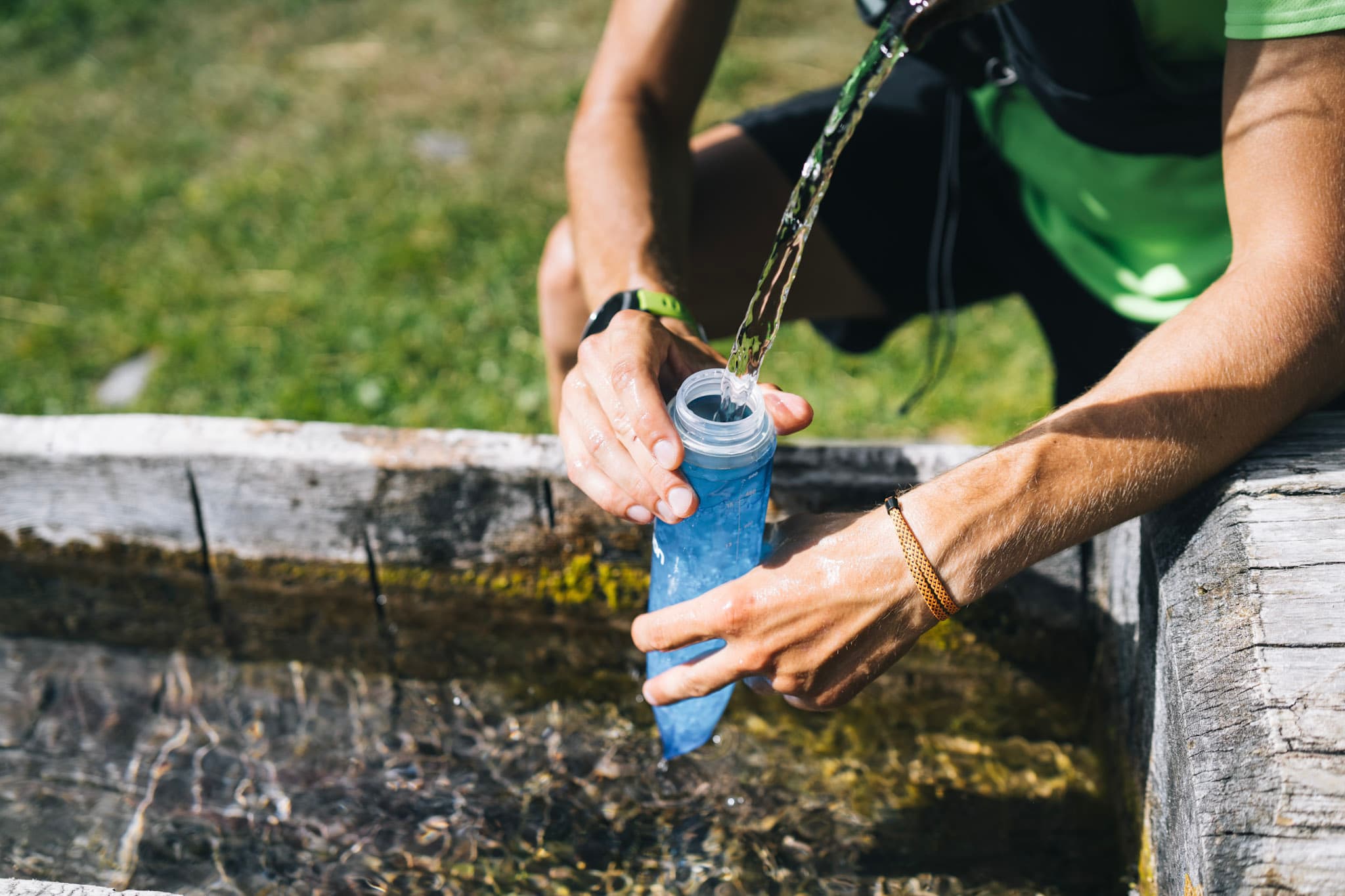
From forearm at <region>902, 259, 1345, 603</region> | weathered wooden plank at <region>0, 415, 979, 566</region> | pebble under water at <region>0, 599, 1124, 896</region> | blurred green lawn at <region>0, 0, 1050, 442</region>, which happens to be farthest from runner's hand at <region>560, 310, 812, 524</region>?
blurred green lawn at <region>0, 0, 1050, 442</region>

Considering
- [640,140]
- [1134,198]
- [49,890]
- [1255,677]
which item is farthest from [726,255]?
[49,890]

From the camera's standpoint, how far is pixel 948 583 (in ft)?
4.51

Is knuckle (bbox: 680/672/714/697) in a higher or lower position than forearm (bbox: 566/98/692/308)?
lower

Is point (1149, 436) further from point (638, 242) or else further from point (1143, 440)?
point (638, 242)

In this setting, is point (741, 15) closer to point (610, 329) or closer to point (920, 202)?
point (920, 202)

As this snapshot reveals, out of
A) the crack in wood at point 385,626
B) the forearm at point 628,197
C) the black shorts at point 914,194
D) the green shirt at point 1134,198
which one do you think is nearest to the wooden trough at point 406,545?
the crack in wood at point 385,626

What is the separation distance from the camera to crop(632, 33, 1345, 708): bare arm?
54.2 inches

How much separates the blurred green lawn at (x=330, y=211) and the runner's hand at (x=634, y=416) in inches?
68.2

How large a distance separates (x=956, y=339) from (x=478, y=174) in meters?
2.11

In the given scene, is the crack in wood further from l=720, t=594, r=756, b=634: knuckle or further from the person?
l=720, t=594, r=756, b=634: knuckle

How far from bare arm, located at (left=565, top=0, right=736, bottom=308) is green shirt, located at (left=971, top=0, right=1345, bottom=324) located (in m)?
0.61

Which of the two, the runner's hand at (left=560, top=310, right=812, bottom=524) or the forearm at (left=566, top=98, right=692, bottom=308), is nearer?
the runner's hand at (left=560, top=310, right=812, bottom=524)

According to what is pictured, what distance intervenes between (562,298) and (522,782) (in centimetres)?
94

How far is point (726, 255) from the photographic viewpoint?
2.29m
